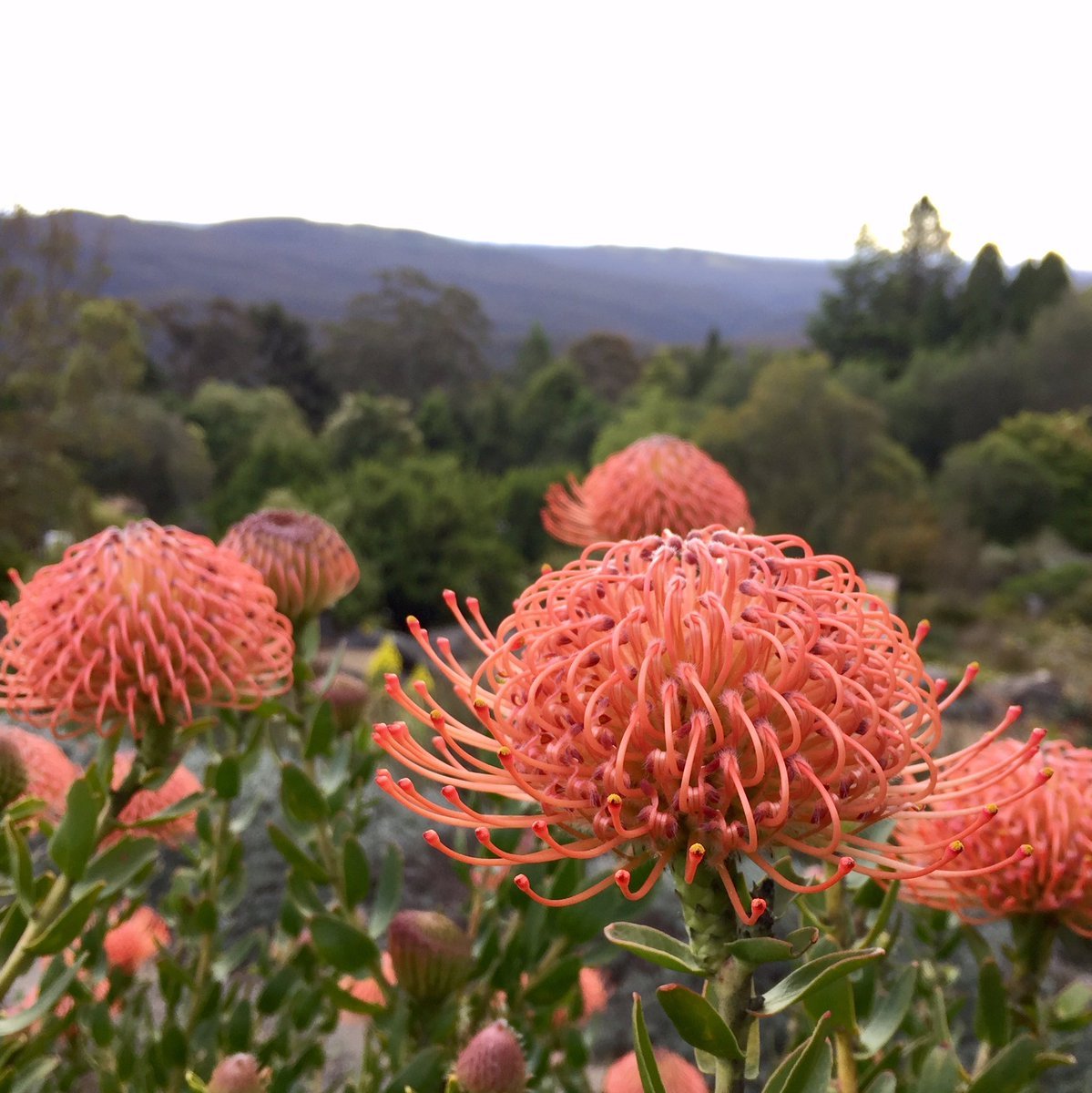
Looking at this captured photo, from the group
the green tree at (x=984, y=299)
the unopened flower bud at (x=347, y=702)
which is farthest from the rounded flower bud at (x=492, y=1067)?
the green tree at (x=984, y=299)

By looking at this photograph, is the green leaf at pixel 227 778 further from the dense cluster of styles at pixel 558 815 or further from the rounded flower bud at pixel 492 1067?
the rounded flower bud at pixel 492 1067

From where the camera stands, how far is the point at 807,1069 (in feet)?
2.56

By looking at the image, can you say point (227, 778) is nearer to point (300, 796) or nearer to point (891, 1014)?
point (300, 796)

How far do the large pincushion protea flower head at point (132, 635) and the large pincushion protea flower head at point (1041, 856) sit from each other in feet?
3.23

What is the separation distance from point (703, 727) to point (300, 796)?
31.7 inches

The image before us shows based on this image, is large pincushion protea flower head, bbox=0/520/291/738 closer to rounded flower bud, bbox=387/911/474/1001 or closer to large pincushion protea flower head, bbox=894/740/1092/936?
rounded flower bud, bbox=387/911/474/1001

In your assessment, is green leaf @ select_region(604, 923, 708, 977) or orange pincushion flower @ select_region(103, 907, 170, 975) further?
orange pincushion flower @ select_region(103, 907, 170, 975)

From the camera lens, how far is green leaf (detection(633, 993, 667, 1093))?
30.0 inches

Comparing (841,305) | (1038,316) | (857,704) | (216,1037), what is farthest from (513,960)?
(841,305)

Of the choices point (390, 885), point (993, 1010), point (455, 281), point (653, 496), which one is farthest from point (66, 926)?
point (455, 281)

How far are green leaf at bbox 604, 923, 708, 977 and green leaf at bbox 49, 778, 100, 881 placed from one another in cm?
68

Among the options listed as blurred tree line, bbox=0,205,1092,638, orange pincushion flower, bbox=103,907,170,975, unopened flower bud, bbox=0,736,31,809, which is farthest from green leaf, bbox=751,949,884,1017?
blurred tree line, bbox=0,205,1092,638

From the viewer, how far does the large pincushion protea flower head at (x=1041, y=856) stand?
4.15 feet

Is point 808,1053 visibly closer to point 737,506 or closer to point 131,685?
point 131,685
